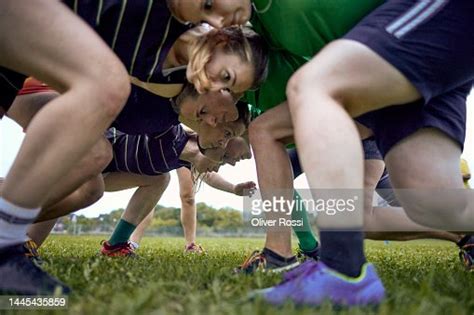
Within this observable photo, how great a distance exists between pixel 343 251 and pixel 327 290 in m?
0.14

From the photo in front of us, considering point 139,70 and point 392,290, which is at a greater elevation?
point 139,70

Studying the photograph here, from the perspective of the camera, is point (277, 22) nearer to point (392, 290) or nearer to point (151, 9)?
point (151, 9)

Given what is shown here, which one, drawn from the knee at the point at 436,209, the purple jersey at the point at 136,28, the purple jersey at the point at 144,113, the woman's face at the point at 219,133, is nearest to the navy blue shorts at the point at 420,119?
the knee at the point at 436,209

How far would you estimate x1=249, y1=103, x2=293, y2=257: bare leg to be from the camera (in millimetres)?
2855

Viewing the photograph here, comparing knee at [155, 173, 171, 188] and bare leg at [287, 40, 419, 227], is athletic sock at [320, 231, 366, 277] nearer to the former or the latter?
bare leg at [287, 40, 419, 227]

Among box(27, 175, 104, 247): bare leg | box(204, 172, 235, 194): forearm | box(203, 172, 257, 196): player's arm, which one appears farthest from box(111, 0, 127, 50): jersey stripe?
box(204, 172, 235, 194): forearm

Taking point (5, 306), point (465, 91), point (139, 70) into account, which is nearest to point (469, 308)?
point (465, 91)

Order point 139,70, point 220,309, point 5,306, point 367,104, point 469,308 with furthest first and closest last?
1. point 139,70
2. point 367,104
3. point 469,308
4. point 5,306
5. point 220,309

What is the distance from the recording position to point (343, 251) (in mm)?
1753

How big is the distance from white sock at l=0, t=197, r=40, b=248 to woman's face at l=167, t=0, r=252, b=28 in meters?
1.10

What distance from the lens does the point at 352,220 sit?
1.82 meters

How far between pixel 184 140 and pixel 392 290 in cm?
251

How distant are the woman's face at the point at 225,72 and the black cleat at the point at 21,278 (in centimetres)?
116

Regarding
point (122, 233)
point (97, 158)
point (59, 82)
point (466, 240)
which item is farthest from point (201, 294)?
Answer: point (122, 233)
